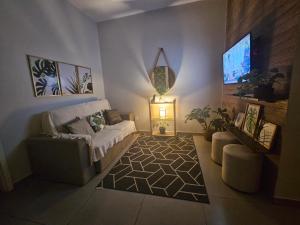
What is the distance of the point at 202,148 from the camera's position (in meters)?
2.89

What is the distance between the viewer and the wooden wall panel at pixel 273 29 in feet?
4.70

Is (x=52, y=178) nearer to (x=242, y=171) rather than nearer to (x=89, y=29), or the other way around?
(x=242, y=171)

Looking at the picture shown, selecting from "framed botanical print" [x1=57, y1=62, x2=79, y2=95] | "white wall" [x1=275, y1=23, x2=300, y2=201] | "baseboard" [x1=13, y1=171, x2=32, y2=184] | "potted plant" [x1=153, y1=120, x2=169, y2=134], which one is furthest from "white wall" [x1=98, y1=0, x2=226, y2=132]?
"baseboard" [x1=13, y1=171, x2=32, y2=184]

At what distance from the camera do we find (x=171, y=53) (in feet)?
11.4

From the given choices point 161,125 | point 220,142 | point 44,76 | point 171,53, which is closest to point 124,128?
point 161,125

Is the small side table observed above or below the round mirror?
below

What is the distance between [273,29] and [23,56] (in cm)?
333

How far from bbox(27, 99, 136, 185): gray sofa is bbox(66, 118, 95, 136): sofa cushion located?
148mm

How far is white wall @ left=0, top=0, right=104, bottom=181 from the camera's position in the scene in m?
1.91

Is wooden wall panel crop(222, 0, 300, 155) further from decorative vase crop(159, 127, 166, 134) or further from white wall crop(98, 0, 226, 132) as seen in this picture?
decorative vase crop(159, 127, 166, 134)

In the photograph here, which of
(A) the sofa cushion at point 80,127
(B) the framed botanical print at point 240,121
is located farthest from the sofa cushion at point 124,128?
(B) the framed botanical print at point 240,121

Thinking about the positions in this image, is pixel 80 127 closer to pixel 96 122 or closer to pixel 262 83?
pixel 96 122

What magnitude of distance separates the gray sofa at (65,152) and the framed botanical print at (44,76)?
38cm

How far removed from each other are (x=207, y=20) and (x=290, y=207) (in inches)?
135
